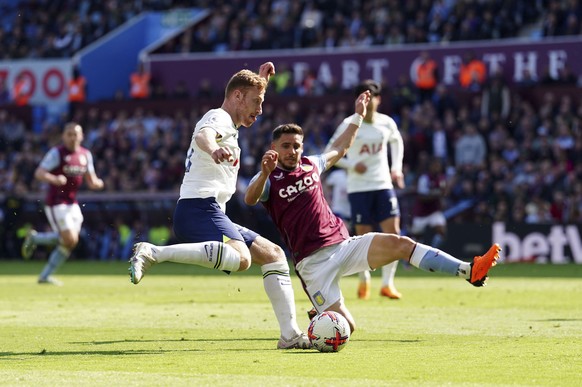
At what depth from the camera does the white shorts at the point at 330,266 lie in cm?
1081

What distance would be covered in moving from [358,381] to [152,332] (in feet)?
14.2

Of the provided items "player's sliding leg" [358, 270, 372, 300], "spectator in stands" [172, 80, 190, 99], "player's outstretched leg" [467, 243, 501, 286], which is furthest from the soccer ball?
"spectator in stands" [172, 80, 190, 99]

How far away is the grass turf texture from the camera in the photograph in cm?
835

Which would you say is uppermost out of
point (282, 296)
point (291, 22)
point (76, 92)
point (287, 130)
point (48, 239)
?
point (291, 22)

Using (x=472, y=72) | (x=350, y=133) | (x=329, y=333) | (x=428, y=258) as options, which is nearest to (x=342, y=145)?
(x=350, y=133)

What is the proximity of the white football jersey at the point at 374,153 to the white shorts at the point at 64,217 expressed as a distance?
589 cm

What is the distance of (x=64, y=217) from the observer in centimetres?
2083

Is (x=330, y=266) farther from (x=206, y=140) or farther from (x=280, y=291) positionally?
(x=206, y=140)

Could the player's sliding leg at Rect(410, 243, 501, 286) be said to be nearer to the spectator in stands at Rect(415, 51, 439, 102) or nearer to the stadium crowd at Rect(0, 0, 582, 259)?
the stadium crowd at Rect(0, 0, 582, 259)

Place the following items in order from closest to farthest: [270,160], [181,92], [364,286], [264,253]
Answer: [270,160] < [264,253] < [364,286] < [181,92]

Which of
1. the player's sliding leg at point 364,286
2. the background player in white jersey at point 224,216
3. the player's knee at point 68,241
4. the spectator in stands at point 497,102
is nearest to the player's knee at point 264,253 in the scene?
the background player in white jersey at point 224,216

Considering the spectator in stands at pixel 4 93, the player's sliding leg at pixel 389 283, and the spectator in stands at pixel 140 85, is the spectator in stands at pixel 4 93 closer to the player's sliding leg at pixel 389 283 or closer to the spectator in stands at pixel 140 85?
the spectator in stands at pixel 140 85

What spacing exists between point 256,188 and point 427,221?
1556cm

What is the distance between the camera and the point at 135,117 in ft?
121
